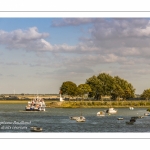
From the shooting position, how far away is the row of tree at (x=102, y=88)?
56.1 feet

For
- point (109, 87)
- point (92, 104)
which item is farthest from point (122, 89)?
point (92, 104)

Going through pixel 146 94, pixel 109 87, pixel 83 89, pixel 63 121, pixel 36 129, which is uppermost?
pixel 109 87

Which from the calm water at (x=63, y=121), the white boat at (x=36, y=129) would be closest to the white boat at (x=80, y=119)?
the calm water at (x=63, y=121)

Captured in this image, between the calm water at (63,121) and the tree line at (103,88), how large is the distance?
0.52 metres

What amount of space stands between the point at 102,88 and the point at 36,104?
2436 mm

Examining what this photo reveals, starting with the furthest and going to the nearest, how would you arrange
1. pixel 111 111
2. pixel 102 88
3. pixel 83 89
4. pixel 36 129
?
pixel 111 111 < pixel 102 88 < pixel 83 89 < pixel 36 129

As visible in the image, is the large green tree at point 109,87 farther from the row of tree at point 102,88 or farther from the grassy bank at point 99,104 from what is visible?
the grassy bank at point 99,104

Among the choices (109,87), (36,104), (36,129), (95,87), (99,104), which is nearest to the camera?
(36,129)

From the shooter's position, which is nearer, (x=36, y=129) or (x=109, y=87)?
(x=36, y=129)

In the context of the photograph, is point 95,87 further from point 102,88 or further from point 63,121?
point 63,121

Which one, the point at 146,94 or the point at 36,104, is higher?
the point at 146,94

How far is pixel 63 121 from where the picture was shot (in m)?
18.6
